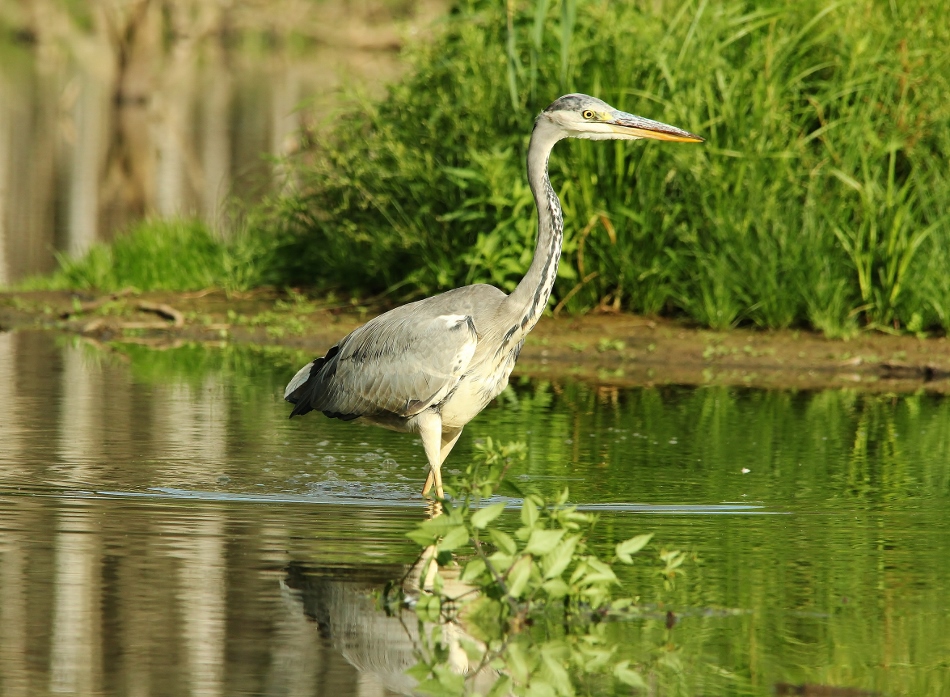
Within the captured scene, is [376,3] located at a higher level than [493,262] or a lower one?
higher

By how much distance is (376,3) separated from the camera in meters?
58.4

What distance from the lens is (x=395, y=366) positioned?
7.91 meters

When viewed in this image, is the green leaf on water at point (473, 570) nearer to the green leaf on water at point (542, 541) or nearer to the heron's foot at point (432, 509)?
the green leaf on water at point (542, 541)

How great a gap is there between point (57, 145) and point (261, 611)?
24005mm

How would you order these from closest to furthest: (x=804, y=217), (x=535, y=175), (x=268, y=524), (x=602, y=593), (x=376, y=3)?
(x=602, y=593) < (x=268, y=524) < (x=535, y=175) < (x=804, y=217) < (x=376, y=3)

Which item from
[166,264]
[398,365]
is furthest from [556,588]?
[166,264]

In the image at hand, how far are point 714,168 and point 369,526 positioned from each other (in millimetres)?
5982

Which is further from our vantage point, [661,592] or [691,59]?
[691,59]

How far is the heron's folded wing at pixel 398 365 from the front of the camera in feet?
25.6

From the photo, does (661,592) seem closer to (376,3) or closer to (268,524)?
(268,524)

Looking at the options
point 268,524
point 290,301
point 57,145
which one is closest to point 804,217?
point 290,301

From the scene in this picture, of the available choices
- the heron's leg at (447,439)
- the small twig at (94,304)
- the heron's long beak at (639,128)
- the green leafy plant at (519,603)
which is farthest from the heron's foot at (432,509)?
the small twig at (94,304)

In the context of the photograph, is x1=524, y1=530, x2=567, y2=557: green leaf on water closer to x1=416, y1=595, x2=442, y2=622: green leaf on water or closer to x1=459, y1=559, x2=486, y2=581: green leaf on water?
x1=459, y1=559, x2=486, y2=581: green leaf on water

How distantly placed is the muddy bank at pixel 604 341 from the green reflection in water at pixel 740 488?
1.44ft
